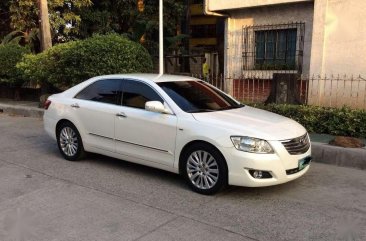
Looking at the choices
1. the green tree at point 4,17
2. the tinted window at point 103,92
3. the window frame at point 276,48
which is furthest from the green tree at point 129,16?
the tinted window at point 103,92

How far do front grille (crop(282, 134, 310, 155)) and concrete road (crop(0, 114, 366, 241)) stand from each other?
0.56m

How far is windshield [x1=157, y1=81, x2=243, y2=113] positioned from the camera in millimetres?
5926

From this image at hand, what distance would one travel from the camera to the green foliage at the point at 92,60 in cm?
1191

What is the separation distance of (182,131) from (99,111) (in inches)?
66.6

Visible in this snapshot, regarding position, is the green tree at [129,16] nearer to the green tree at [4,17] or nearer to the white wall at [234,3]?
the green tree at [4,17]

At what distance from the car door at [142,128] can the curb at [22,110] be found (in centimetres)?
717

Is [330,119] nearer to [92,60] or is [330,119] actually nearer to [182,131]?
[182,131]

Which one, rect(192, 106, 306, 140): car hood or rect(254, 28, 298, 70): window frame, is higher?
rect(254, 28, 298, 70): window frame

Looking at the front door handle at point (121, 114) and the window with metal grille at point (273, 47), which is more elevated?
the window with metal grille at point (273, 47)

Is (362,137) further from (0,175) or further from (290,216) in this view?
(0,175)

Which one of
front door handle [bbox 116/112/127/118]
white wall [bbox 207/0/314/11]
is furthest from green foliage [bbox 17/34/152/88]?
front door handle [bbox 116/112/127/118]

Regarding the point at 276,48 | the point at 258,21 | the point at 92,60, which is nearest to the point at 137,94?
the point at 92,60

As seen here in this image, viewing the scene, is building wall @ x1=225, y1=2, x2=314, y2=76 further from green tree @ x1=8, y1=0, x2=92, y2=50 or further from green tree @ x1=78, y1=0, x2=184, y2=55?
green tree @ x1=8, y1=0, x2=92, y2=50

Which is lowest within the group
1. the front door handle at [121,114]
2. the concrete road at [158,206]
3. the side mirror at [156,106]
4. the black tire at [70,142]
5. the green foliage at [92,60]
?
the concrete road at [158,206]
